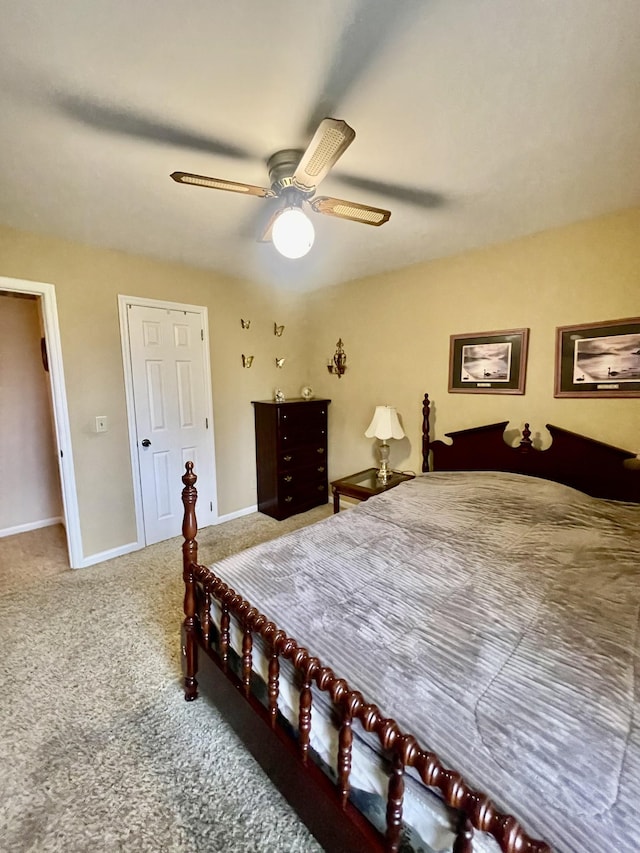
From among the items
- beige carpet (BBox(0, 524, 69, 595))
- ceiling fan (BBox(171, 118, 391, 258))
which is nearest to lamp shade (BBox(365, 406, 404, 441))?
ceiling fan (BBox(171, 118, 391, 258))

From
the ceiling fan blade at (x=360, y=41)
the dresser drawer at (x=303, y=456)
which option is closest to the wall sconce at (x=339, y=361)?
the dresser drawer at (x=303, y=456)

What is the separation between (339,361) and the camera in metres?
4.05

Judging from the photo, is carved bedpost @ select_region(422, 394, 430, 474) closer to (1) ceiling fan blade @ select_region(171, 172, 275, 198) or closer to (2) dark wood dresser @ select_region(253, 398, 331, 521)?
(2) dark wood dresser @ select_region(253, 398, 331, 521)

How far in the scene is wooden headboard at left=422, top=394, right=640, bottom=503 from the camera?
233 centimetres

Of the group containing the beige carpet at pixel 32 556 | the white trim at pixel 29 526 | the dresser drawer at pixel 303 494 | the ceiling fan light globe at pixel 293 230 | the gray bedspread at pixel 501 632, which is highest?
the ceiling fan light globe at pixel 293 230

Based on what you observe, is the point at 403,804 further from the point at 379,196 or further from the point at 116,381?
the point at 116,381

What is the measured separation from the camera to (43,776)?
1.36 metres

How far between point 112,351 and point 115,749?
8.56 feet

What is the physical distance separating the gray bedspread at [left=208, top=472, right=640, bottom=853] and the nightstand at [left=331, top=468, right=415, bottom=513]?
34.3 inches

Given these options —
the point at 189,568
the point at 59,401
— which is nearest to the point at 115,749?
the point at 189,568

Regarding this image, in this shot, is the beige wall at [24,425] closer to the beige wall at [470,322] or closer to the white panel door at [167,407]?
the white panel door at [167,407]

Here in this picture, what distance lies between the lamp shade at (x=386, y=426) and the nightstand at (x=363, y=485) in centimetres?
42

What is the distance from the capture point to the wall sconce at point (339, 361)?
4023 millimetres

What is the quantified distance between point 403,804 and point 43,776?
143 centimetres
